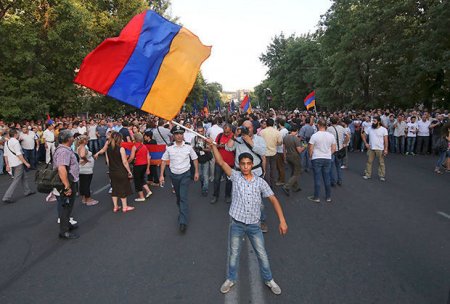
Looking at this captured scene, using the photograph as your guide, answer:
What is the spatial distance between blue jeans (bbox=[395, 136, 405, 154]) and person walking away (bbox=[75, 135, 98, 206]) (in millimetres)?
13383

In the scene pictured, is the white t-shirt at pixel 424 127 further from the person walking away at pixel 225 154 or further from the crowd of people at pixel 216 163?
the person walking away at pixel 225 154

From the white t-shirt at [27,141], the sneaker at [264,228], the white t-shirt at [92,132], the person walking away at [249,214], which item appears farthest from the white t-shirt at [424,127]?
the white t-shirt at [27,141]

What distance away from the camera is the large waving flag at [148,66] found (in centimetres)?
471

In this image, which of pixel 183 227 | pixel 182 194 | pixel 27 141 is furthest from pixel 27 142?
pixel 183 227

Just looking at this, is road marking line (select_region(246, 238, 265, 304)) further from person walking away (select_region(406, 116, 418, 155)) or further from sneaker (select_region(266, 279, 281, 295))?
person walking away (select_region(406, 116, 418, 155))

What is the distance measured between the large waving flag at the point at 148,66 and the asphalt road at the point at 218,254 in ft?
7.15

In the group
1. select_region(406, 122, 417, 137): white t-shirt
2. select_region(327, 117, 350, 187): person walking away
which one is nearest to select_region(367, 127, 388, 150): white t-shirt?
select_region(327, 117, 350, 187): person walking away

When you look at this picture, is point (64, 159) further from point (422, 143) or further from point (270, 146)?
point (422, 143)

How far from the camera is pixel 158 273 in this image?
14.3 ft

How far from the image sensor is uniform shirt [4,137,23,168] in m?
8.06

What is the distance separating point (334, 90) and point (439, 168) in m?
24.4

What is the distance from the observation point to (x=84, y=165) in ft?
24.4

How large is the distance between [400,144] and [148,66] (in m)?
14.4

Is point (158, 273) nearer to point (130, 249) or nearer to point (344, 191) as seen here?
point (130, 249)
